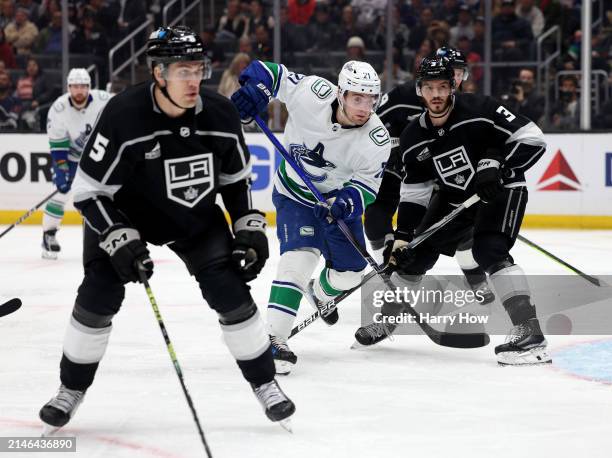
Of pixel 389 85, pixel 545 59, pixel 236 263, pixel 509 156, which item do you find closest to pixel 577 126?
pixel 545 59

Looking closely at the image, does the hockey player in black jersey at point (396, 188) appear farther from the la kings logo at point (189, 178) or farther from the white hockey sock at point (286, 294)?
the la kings logo at point (189, 178)

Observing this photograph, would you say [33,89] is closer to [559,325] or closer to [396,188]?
[396,188]

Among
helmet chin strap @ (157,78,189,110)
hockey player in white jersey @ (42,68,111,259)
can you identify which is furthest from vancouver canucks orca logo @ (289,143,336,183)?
hockey player in white jersey @ (42,68,111,259)

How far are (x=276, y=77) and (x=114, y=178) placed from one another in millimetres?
1422

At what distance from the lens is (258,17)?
917 centimetres

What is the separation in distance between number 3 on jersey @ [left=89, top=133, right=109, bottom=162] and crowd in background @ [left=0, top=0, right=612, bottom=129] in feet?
19.8

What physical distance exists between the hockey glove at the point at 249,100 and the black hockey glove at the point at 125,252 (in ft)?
4.24

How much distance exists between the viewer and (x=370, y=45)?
9.02m

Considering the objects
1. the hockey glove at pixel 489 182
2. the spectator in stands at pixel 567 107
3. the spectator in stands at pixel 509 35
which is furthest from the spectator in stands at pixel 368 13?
the hockey glove at pixel 489 182

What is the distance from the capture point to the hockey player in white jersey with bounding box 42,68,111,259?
7.21 m

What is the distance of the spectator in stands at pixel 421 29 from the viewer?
9016mm

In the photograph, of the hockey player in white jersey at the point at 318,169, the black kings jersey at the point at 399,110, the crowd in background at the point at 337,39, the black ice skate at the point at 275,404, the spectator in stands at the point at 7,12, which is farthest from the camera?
the spectator in stands at the point at 7,12

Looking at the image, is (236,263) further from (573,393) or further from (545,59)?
(545,59)

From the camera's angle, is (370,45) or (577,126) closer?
(577,126)
